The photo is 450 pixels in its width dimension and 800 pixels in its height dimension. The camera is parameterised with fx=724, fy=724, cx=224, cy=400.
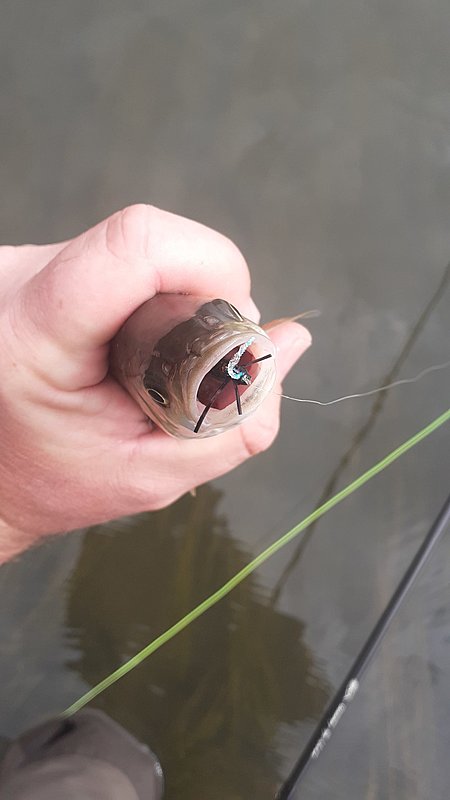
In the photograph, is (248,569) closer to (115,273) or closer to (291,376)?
(291,376)

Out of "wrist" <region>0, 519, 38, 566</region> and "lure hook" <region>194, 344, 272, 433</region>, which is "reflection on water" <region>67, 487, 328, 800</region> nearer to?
"wrist" <region>0, 519, 38, 566</region>

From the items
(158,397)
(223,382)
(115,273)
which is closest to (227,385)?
(223,382)

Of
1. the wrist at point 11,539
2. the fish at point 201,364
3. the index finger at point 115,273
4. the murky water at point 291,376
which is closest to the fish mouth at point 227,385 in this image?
the fish at point 201,364

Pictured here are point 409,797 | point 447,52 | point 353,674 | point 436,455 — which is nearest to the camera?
point 353,674

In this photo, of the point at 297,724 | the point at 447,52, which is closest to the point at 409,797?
the point at 297,724

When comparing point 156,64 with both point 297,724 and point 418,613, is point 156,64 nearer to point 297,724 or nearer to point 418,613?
point 418,613

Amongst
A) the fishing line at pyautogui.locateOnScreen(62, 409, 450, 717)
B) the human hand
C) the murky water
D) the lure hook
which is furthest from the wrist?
the lure hook

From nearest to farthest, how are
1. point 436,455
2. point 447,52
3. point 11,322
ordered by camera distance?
1. point 11,322
2. point 436,455
3. point 447,52
